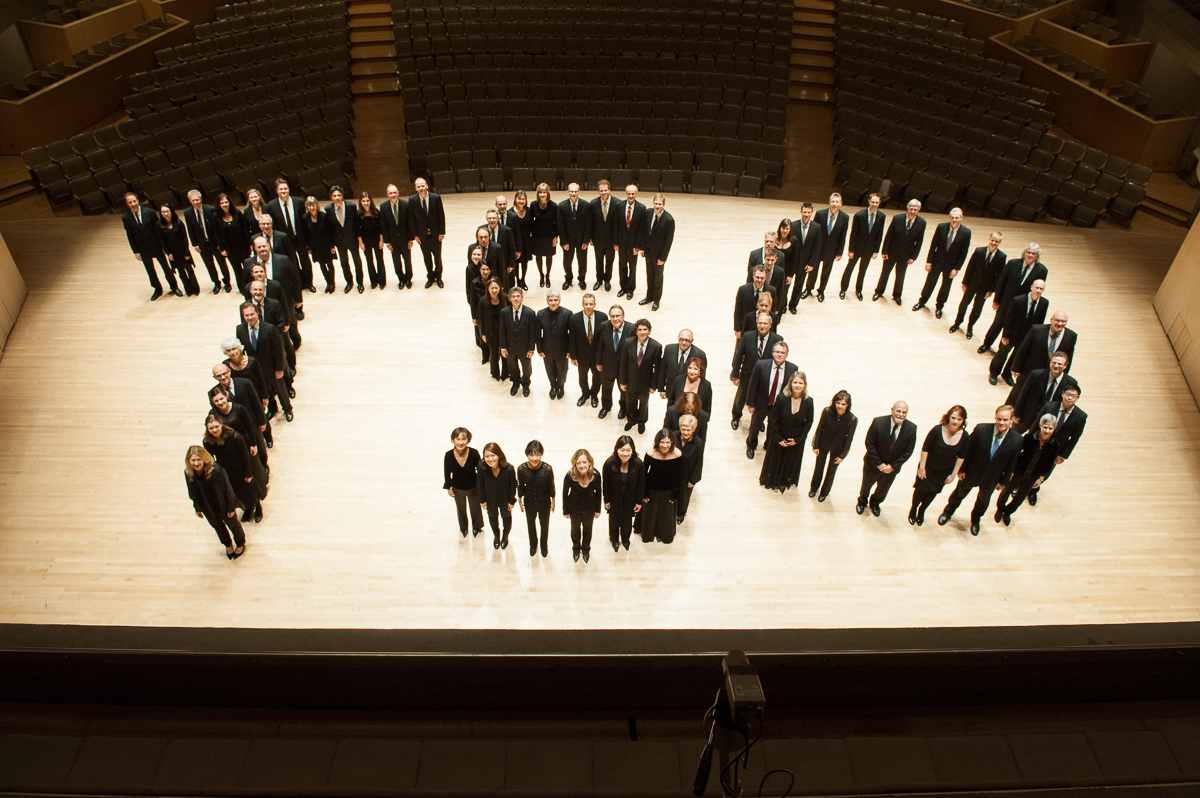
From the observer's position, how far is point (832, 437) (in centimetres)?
527

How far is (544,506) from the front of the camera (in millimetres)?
4859

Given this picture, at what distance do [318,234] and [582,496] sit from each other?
4.52 meters

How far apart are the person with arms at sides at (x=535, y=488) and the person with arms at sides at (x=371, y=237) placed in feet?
12.8

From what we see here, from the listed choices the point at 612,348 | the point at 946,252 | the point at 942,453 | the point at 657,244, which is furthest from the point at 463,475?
the point at 946,252

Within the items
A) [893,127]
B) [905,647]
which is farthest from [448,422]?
[893,127]

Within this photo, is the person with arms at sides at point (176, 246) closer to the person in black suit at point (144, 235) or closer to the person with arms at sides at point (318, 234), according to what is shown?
the person in black suit at point (144, 235)

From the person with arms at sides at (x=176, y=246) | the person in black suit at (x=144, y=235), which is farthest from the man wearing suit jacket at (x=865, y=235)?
the person in black suit at (x=144, y=235)

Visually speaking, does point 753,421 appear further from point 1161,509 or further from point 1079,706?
point 1161,509

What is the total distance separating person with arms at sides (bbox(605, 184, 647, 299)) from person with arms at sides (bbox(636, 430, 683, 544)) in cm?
312

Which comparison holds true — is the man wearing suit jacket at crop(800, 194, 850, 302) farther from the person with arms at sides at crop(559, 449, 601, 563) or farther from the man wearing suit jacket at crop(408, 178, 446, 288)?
the person with arms at sides at crop(559, 449, 601, 563)

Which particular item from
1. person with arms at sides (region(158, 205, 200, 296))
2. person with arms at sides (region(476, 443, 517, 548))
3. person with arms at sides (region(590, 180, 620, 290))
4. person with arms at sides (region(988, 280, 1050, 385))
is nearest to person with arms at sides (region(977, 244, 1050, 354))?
person with arms at sides (region(988, 280, 1050, 385))

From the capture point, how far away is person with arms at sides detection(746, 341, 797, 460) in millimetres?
5465

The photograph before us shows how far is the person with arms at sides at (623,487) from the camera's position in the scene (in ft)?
15.4

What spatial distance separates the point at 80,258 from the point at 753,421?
8.03m
